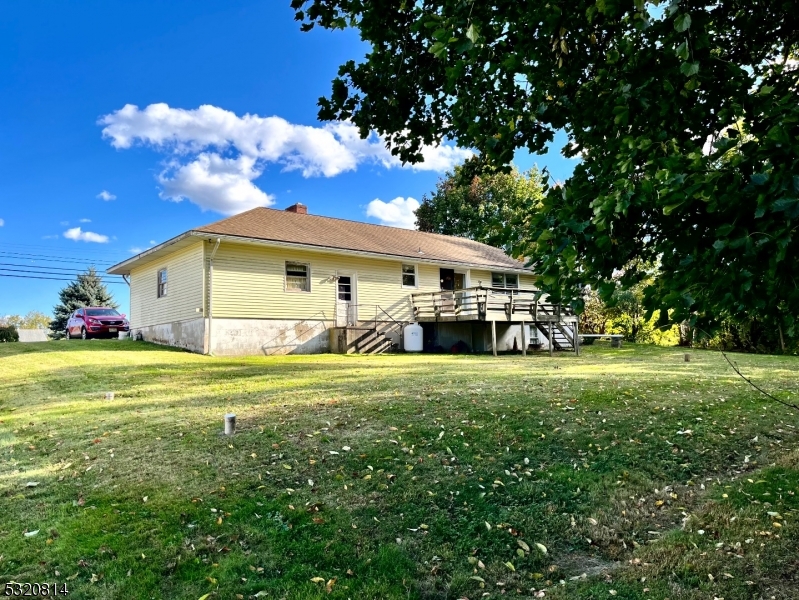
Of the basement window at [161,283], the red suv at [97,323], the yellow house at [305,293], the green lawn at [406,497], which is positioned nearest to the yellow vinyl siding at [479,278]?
the yellow house at [305,293]

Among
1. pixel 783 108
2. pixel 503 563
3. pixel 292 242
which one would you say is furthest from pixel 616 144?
pixel 292 242

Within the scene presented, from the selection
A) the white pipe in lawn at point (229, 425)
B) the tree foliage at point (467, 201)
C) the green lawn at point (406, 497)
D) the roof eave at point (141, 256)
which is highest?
the tree foliage at point (467, 201)

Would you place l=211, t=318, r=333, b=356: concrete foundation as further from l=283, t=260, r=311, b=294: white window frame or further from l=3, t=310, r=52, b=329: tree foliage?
l=3, t=310, r=52, b=329: tree foliage

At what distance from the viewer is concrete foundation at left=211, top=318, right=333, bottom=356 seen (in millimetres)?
15141

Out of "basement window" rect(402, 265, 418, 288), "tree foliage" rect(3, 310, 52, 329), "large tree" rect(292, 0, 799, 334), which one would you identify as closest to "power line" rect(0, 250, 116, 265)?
"tree foliage" rect(3, 310, 52, 329)

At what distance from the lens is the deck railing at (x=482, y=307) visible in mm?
17062

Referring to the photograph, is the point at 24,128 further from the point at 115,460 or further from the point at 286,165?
the point at 115,460

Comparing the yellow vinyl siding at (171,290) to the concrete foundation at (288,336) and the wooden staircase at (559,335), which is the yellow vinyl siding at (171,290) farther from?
the wooden staircase at (559,335)

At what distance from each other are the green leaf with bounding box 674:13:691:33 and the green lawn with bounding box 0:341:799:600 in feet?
9.97

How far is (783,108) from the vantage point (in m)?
2.54

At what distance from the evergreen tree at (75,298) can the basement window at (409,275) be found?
25.7 metres

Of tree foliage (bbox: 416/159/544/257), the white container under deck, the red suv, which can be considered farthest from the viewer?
tree foliage (bbox: 416/159/544/257)

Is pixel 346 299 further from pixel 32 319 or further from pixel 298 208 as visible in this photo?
pixel 32 319

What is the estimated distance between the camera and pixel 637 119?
2984mm
